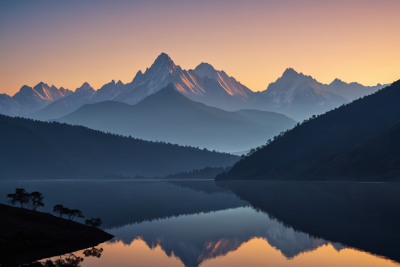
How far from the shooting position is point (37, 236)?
205 feet

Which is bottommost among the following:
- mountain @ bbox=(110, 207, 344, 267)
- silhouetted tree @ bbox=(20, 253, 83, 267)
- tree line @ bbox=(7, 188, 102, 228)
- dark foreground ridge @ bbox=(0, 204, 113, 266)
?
mountain @ bbox=(110, 207, 344, 267)

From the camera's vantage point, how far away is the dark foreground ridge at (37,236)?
56125 mm

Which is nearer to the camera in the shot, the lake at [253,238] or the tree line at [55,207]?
the lake at [253,238]

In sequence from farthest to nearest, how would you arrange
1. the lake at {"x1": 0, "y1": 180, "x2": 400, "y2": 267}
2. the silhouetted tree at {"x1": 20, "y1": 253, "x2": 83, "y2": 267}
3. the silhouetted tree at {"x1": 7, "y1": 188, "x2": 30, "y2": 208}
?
the silhouetted tree at {"x1": 7, "y1": 188, "x2": 30, "y2": 208}
the lake at {"x1": 0, "y1": 180, "x2": 400, "y2": 267}
the silhouetted tree at {"x1": 20, "y1": 253, "x2": 83, "y2": 267}

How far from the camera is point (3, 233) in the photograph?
58438mm

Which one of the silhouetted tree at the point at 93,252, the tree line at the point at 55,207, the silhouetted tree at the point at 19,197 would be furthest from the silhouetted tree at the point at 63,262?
the silhouetted tree at the point at 19,197

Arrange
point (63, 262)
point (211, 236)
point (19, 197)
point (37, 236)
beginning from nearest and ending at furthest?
point (63, 262) < point (37, 236) < point (211, 236) < point (19, 197)

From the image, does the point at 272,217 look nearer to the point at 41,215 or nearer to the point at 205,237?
the point at 205,237

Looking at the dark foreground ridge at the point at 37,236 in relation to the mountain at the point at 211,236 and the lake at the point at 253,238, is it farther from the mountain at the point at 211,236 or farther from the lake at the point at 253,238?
the mountain at the point at 211,236

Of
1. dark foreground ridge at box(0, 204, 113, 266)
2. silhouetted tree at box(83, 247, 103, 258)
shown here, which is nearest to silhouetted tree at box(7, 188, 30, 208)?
dark foreground ridge at box(0, 204, 113, 266)

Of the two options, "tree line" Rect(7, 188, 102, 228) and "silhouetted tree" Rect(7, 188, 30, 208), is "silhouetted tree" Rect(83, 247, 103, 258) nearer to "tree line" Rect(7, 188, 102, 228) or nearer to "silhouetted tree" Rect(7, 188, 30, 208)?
"tree line" Rect(7, 188, 102, 228)

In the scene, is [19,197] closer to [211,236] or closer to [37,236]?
[37,236]

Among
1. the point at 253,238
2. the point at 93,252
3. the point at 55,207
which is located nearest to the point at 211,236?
the point at 253,238

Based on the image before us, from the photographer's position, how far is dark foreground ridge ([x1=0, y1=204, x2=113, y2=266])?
5612 cm
